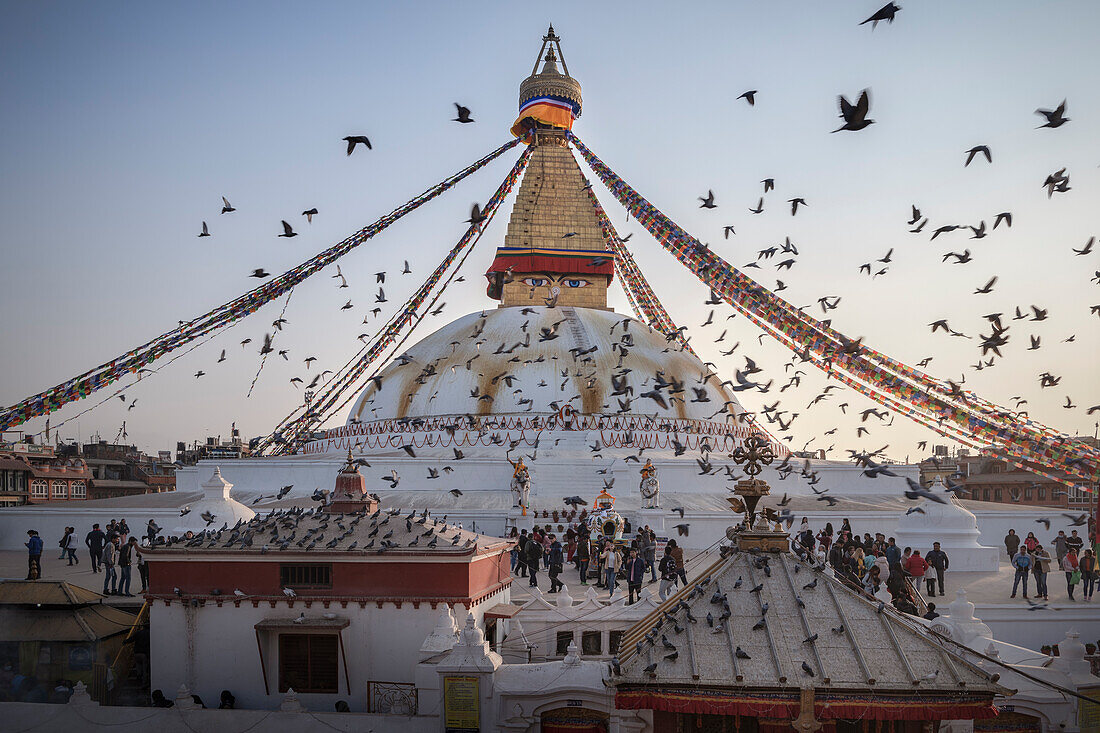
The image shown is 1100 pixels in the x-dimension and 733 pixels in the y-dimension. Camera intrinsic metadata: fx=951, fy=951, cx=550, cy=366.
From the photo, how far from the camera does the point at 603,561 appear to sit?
1540 centimetres

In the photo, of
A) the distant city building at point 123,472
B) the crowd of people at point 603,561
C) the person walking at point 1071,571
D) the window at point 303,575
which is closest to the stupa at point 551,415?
the crowd of people at point 603,561

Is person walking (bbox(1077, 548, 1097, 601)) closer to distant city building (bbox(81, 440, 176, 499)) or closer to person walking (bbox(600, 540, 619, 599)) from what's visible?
person walking (bbox(600, 540, 619, 599))

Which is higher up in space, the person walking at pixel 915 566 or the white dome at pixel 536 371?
the white dome at pixel 536 371

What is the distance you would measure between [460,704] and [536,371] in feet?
68.7

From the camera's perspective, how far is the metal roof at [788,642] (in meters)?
4.43

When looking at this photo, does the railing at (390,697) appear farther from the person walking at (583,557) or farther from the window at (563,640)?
the person walking at (583,557)

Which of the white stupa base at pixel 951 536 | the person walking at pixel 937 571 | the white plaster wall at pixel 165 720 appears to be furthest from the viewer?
the white stupa base at pixel 951 536

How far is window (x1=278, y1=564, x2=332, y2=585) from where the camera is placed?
410 inches

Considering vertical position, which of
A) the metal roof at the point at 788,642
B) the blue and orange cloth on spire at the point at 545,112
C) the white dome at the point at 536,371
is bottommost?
the metal roof at the point at 788,642

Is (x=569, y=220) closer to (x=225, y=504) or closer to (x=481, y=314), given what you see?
(x=481, y=314)

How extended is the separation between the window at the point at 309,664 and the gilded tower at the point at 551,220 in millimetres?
24065

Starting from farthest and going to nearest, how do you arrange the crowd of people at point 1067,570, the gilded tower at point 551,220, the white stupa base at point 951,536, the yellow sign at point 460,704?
the gilded tower at point 551,220 < the white stupa base at point 951,536 < the crowd of people at point 1067,570 < the yellow sign at point 460,704

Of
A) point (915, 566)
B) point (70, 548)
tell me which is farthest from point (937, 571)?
point (70, 548)

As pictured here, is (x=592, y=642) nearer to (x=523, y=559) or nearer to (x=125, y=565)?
(x=523, y=559)
